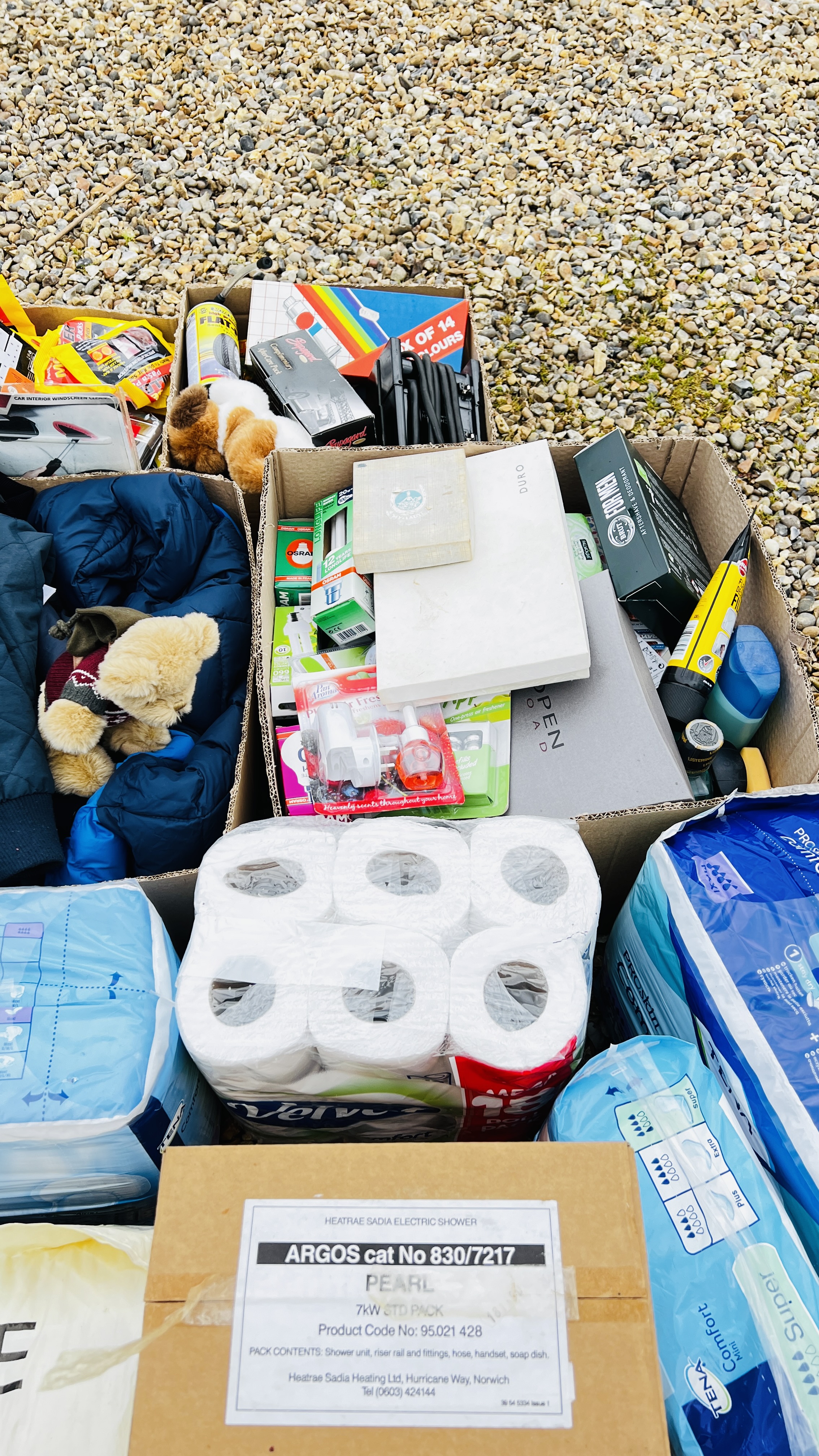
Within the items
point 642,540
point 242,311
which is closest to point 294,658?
point 642,540

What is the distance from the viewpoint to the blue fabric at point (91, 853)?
1.64 meters

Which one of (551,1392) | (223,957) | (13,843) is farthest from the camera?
(13,843)

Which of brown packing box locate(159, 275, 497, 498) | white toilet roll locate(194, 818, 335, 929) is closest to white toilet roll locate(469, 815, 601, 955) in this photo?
white toilet roll locate(194, 818, 335, 929)

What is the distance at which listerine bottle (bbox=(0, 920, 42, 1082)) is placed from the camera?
3.98 feet

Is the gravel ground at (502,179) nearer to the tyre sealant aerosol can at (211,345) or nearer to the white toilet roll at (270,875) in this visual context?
the tyre sealant aerosol can at (211,345)

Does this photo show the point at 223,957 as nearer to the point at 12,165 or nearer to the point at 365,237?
the point at 365,237

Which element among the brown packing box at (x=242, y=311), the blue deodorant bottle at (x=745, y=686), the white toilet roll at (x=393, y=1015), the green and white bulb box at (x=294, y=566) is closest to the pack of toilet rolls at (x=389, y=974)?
the white toilet roll at (x=393, y=1015)

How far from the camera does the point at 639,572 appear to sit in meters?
1.85

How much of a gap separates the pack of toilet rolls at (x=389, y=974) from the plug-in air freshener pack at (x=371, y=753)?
0.79 feet

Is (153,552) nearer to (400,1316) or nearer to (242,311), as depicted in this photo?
(242,311)

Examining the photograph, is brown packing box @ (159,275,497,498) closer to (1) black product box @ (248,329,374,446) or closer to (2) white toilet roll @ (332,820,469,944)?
(1) black product box @ (248,329,374,446)

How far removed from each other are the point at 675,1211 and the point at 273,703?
1174 mm

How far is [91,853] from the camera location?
5.38ft

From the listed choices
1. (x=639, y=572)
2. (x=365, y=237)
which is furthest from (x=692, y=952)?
(x=365, y=237)
